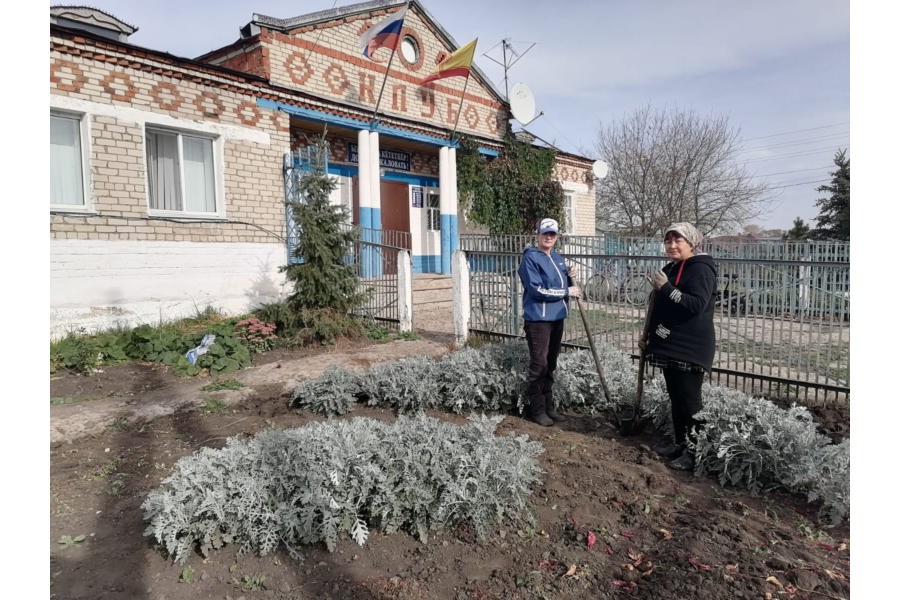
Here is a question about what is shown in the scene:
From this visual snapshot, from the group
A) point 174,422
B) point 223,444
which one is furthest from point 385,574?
point 174,422

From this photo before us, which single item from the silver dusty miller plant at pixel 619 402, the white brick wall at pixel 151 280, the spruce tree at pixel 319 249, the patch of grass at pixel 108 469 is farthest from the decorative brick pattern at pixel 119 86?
the patch of grass at pixel 108 469

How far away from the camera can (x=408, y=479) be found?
9.27 feet

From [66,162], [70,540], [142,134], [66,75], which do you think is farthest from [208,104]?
[70,540]

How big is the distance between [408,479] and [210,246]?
307 inches

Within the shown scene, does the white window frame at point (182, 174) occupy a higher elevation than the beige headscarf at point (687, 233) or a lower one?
higher

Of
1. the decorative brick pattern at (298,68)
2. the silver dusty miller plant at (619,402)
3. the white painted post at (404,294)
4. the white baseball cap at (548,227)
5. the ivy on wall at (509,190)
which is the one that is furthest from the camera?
the ivy on wall at (509,190)

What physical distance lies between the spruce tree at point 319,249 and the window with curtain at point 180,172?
2.67m

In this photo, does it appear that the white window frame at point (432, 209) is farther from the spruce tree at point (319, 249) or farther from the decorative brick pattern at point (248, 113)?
the spruce tree at point (319, 249)

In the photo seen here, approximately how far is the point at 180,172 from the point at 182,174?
0.04m

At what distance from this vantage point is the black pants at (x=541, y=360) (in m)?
4.55

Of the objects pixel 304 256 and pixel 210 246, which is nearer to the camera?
pixel 304 256

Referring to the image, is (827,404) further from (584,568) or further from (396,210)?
(396,210)

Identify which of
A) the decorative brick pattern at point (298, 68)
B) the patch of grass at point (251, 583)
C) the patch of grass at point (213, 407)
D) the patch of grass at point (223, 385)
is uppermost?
Answer: the decorative brick pattern at point (298, 68)

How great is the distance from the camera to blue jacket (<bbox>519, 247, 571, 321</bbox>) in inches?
178
